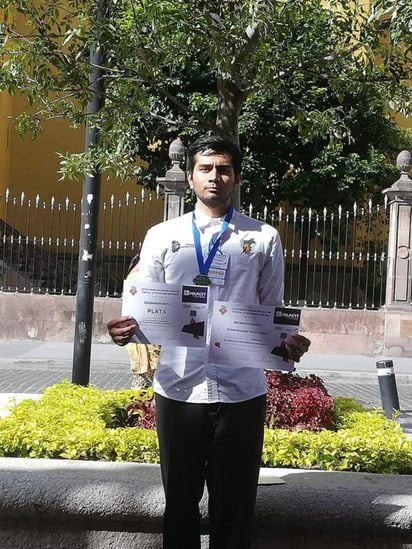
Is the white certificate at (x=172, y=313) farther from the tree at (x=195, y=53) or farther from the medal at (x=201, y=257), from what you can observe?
the tree at (x=195, y=53)

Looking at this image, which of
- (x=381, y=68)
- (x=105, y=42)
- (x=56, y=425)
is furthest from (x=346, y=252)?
(x=56, y=425)

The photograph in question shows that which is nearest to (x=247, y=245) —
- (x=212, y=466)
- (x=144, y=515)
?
(x=212, y=466)

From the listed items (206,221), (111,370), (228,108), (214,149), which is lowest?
(111,370)

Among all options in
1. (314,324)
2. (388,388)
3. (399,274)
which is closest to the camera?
(388,388)

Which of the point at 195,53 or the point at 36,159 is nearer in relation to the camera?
the point at 195,53

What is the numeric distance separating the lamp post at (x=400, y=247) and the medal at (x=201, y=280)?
12.8 m

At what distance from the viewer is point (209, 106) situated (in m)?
17.2

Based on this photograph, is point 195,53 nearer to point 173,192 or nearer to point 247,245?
point 247,245

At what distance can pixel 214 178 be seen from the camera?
8.50 ft

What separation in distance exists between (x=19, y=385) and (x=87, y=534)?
7.40 metres

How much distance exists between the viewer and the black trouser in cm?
252

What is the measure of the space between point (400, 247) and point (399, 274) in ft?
1.82

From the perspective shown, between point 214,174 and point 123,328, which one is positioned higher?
point 214,174

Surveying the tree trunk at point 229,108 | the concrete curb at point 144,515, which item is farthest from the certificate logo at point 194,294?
the tree trunk at point 229,108
